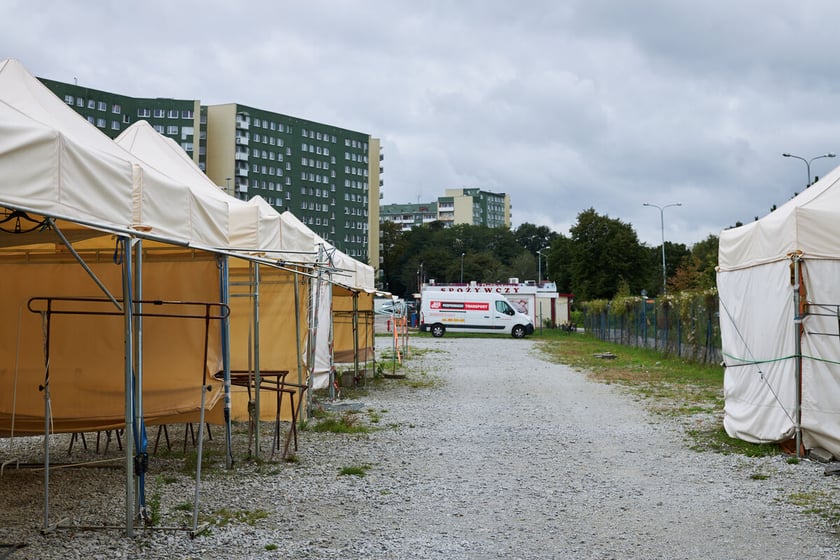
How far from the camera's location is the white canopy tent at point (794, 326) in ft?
30.1

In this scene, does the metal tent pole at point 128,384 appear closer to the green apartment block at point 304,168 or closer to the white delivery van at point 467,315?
the white delivery van at point 467,315

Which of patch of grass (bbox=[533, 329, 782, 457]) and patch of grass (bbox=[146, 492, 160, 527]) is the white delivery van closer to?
patch of grass (bbox=[533, 329, 782, 457])

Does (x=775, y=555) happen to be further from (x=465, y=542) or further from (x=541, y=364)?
(x=541, y=364)

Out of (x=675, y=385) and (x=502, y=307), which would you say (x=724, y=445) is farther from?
(x=502, y=307)

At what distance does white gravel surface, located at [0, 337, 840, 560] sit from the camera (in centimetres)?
587

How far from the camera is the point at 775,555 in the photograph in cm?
572

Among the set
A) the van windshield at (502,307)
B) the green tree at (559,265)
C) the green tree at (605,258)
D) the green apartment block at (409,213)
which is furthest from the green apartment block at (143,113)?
the green apartment block at (409,213)

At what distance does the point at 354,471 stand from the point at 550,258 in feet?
256

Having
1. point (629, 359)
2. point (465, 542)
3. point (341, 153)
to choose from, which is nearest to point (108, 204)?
point (465, 542)

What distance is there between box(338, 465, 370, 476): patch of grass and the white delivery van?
36.6m

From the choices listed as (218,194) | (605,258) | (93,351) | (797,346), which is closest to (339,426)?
(218,194)

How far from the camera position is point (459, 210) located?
176 metres

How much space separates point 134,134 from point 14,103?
14.1 ft

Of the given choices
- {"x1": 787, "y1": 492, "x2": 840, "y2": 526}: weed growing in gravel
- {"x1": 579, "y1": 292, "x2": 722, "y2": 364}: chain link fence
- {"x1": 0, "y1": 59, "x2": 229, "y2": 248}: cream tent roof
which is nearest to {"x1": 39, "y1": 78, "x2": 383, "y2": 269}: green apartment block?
{"x1": 579, "y1": 292, "x2": 722, "y2": 364}: chain link fence
